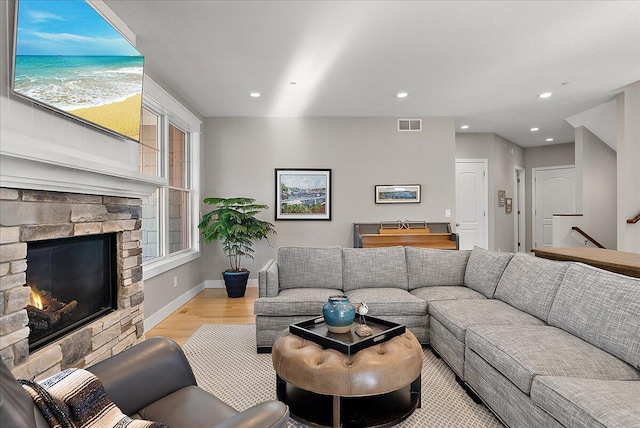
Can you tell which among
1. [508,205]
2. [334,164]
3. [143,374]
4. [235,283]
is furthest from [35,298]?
[508,205]

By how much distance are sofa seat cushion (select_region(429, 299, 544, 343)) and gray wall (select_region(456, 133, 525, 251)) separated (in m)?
4.64

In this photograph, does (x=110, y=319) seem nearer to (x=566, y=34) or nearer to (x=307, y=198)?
(x=307, y=198)

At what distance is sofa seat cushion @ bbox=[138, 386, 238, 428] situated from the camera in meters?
1.23

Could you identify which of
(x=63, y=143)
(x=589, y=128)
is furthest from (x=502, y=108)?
(x=63, y=143)

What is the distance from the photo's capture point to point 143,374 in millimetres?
1372

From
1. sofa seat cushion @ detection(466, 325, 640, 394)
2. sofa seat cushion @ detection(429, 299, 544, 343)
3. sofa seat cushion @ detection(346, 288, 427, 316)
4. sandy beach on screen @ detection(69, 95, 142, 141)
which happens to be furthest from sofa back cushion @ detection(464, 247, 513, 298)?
sandy beach on screen @ detection(69, 95, 142, 141)

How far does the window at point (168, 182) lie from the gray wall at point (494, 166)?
5.02m

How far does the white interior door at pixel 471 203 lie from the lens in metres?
6.85

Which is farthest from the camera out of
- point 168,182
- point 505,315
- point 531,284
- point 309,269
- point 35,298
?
point 168,182

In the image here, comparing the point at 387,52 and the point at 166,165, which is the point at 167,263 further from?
the point at 387,52

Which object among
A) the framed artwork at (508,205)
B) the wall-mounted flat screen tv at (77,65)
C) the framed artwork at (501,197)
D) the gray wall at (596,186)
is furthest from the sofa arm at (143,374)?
the framed artwork at (508,205)

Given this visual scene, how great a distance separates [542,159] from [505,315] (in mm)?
7145

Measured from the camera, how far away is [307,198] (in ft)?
17.7

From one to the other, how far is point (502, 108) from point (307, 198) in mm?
3165
